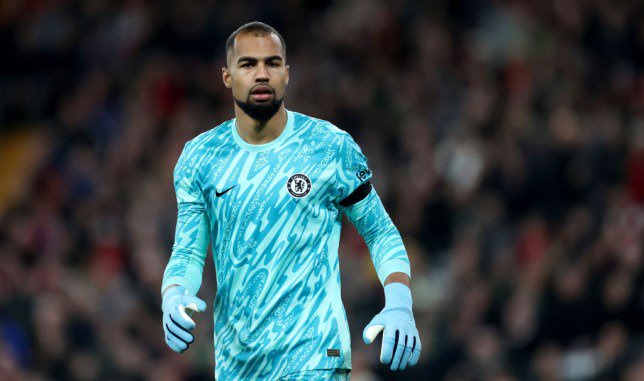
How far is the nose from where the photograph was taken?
17.9ft

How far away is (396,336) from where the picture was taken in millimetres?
5230

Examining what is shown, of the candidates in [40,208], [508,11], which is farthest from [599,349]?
[40,208]

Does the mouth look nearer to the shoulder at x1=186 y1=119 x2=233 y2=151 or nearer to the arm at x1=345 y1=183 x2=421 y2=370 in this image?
the shoulder at x1=186 y1=119 x2=233 y2=151

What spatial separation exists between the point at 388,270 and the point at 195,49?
9204 mm

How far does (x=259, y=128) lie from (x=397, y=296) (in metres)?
0.96

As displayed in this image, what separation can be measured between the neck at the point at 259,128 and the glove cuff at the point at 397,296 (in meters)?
0.85

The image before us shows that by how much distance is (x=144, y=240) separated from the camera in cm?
1223

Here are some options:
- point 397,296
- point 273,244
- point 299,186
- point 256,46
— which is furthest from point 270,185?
point 397,296

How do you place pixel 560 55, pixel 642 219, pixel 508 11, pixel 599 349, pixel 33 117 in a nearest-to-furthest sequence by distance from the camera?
pixel 599 349
pixel 642 219
pixel 560 55
pixel 508 11
pixel 33 117

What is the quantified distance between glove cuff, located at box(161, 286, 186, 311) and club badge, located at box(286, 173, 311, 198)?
0.63 m

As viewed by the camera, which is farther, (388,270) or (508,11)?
(508,11)

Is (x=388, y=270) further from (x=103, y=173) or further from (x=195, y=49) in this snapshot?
(x=195, y=49)

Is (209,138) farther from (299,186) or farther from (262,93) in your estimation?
(299,186)

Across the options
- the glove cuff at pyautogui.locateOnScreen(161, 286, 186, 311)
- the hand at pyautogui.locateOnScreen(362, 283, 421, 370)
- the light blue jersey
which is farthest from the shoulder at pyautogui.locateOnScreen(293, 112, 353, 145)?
the glove cuff at pyautogui.locateOnScreen(161, 286, 186, 311)
